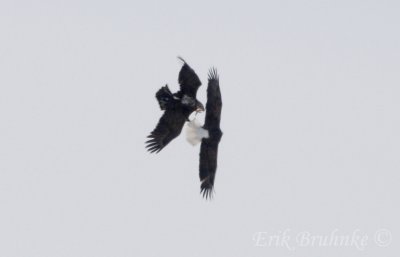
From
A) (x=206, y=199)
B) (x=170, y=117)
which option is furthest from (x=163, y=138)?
(x=206, y=199)

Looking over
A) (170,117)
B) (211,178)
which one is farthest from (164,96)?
(211,178)

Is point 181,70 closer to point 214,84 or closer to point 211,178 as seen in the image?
point 214,84

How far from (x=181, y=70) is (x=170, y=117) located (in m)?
1.38

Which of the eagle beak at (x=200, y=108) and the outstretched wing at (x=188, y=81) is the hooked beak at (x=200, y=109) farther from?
Answer: the outstretched wing at (x=188, y=81)

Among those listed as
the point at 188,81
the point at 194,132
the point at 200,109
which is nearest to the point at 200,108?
the point at 200,109

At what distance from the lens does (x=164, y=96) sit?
29062 millimetres

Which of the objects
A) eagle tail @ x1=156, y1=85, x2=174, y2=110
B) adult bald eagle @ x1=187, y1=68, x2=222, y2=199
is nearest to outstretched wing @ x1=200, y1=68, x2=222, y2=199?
adult bald eagle @ x1=187, y1=68, x2=222, y2=199

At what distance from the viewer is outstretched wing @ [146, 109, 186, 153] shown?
29031 mm

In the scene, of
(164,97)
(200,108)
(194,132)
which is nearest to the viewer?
(164,97)

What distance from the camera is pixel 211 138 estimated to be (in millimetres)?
30391

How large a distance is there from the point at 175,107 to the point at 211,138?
171cm

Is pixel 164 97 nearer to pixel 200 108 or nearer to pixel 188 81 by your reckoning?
A: pixel 188 81

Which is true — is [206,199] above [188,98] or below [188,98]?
below

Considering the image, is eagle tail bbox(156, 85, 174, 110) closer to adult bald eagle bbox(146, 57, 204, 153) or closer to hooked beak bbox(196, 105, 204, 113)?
adult bald eagle bbox(146, 57, 204, 153)
